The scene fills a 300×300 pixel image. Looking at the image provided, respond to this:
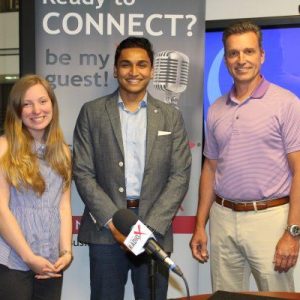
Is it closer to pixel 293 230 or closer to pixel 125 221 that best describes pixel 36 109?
pixel 125 221

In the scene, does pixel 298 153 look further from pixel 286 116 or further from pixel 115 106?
pixel 115 106

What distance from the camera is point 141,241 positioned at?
1498mm

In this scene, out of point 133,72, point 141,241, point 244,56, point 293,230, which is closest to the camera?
point 141,241

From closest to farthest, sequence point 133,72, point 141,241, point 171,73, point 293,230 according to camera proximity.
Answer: point 141,241, point 293,230, point 133,72, point 171,73

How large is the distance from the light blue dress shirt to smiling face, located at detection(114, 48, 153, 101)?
11cm

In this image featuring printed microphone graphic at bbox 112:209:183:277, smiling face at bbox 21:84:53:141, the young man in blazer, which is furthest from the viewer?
the young man in blazer

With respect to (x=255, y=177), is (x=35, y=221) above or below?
below

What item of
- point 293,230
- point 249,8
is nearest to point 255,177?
point 293,230

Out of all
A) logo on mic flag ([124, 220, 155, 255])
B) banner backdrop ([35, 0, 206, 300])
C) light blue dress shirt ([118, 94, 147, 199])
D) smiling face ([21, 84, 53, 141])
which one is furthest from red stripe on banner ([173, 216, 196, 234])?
logo on mic flag ([124, 220, 155, 255])

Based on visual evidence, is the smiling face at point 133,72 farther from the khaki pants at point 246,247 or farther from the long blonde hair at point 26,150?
the khaki pants at point 246,247

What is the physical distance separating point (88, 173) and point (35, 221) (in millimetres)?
466

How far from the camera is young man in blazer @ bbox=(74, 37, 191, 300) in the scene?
9.16 ft

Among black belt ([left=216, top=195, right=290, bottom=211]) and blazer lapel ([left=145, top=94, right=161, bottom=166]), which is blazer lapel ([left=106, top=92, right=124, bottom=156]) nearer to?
blazer lapel ([left=145, top=94, right=161, bottom=166])

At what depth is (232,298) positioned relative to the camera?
1.66 meters
